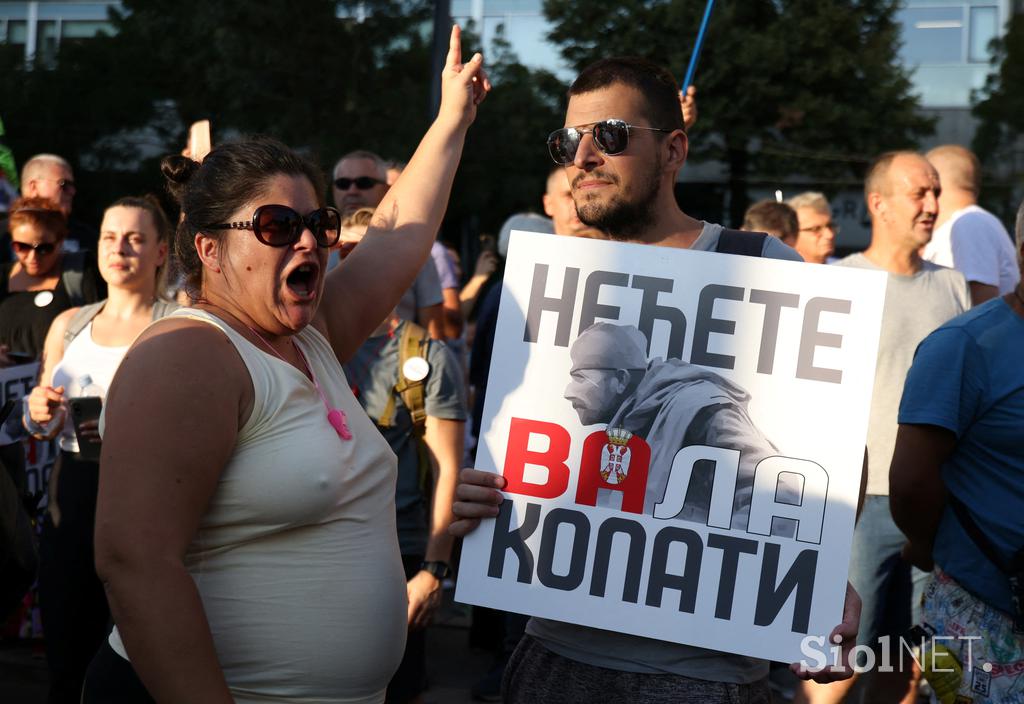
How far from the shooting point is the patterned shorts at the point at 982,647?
2924 millimetres

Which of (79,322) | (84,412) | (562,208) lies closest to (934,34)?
(562,208)

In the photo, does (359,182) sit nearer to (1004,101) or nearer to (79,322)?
(79,322)

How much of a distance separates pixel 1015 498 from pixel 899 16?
26.9 meters

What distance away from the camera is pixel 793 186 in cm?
2577

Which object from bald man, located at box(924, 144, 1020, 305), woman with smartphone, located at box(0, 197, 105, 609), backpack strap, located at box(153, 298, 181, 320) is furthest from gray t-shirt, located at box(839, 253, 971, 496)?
woman with smartphone, located at box(0, 197, 105, 609)

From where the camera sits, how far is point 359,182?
6.02 meters

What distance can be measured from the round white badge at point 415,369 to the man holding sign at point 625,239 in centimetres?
137

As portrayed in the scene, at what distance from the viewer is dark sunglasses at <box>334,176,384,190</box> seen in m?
6.02

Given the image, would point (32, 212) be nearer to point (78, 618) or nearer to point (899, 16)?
point (78, 618)

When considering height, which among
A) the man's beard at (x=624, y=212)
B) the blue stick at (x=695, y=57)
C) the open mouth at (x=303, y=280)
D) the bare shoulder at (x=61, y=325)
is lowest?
the bare shoulder at (x=61, y=325)

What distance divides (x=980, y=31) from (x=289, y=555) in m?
30.0

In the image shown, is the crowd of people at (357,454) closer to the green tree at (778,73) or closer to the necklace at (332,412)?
the necklace at (332,412)

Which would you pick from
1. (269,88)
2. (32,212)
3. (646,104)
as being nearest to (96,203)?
(269,88)

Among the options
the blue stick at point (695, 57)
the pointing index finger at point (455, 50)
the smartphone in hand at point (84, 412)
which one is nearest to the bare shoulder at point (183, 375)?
the pointing index finger at point (455, 50)
